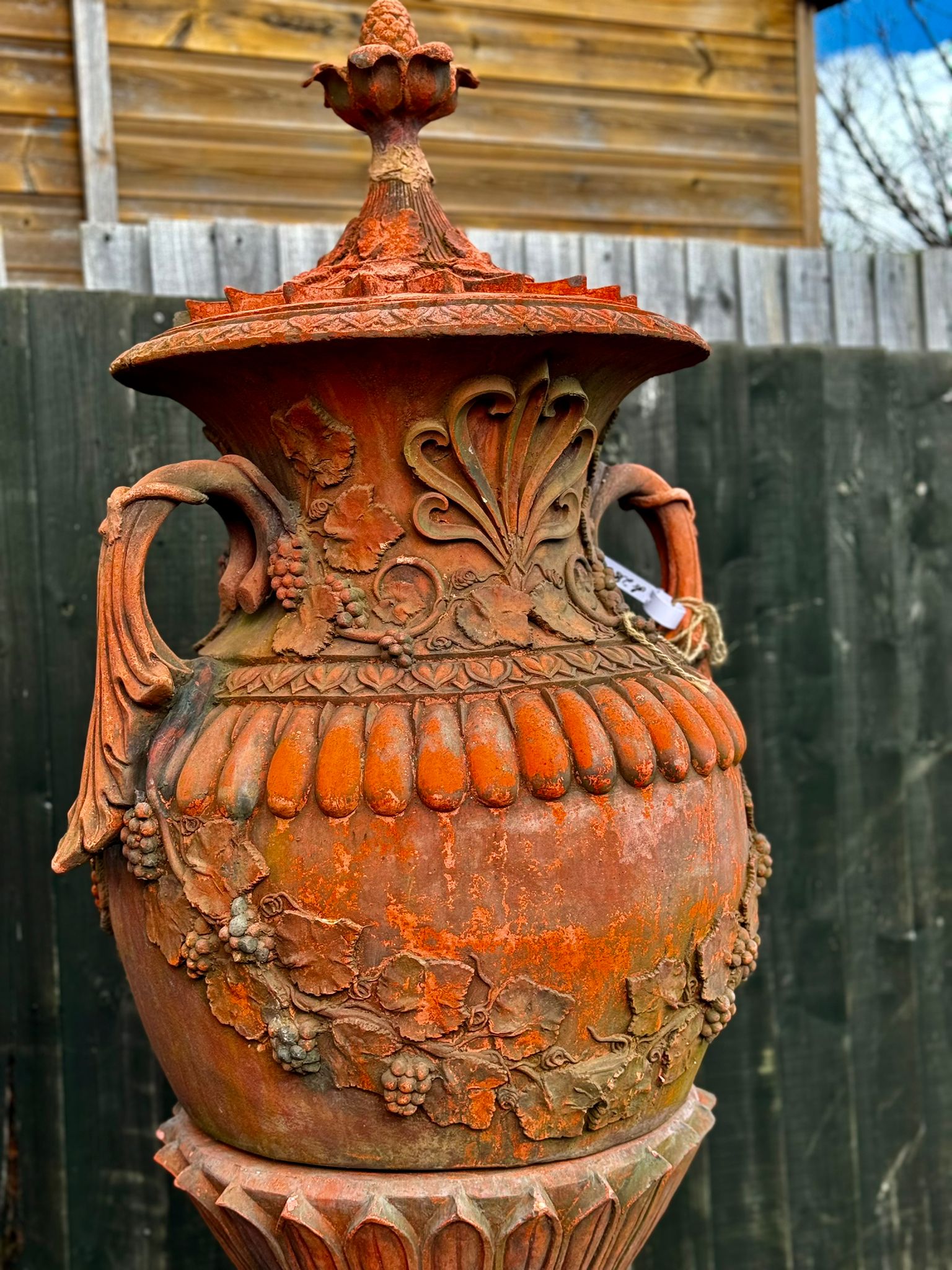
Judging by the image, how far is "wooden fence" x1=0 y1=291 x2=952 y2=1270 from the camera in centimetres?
246

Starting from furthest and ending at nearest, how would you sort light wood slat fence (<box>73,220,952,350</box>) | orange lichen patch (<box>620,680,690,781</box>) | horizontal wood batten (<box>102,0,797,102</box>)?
1. horizontal wood batten (<box>102,0,797,102</box>)
2. light wood slat fence (<box>73,220,952,350</box>)
3. orange lichen patch (<box>620,680,690,781</box>)

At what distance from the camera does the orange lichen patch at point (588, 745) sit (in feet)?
5.31

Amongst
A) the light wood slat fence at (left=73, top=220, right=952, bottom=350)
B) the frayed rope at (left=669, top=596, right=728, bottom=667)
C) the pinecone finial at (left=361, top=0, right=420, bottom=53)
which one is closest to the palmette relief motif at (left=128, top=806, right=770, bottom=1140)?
the frayed rope at (left=669, top=596, right=728, bottom=667)

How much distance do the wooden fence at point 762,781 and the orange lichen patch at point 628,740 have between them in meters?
1.14

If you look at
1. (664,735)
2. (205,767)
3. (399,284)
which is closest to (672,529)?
(664,735)

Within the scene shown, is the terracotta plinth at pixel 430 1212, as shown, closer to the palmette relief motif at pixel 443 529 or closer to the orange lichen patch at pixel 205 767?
the orange lichen patch at pixel 205 767

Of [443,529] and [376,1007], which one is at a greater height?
[443,529]

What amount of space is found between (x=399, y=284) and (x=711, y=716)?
2.47 ft

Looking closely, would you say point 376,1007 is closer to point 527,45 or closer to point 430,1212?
point 430,1212

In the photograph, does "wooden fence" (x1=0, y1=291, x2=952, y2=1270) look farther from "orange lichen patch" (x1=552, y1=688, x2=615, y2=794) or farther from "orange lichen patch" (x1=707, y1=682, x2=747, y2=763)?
"orange lichen patch" (x1=552, y1=688, x2=615, y2=794)

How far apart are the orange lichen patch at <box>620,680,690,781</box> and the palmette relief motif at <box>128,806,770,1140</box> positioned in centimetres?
26

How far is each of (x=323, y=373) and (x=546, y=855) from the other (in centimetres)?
69

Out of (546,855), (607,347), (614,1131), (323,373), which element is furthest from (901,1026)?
(323,373)

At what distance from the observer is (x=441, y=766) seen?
1.58 m
